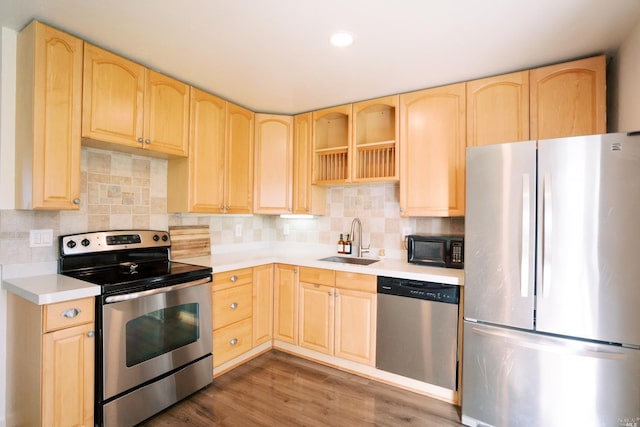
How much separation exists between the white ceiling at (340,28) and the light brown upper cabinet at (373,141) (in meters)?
0.44

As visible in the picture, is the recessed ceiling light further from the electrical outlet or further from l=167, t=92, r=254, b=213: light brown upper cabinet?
the electrical outlet

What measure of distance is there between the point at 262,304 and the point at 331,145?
176 cm

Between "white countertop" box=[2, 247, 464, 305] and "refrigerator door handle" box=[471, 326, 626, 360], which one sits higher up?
"white countertop" box=[2, 247, 464, 305]

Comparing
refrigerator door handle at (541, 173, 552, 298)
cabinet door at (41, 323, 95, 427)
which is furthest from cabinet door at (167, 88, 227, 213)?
refrigerator door handle at (541, 173, 552, 298)

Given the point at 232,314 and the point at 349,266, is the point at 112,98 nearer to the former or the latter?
the point at 232,314

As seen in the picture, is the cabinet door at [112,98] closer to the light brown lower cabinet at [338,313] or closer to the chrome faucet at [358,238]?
the light brown lower cabinet at [338,313]

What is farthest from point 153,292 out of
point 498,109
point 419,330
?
point 498,109

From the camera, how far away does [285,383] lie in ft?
8.08

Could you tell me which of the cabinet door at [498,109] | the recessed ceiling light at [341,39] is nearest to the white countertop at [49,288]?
the recessed ceiling light at [341,39]

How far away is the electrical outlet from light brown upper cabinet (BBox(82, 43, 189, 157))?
651 millimetres

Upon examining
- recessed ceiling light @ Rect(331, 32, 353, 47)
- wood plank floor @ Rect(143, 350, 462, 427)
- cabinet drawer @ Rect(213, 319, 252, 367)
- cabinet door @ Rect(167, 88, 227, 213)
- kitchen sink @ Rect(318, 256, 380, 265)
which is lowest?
wood plank floor @ Rect(143, 350, 462, 427)

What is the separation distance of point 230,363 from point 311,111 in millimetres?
2494

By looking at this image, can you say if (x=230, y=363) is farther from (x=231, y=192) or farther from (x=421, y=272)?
(x=421, y=272)

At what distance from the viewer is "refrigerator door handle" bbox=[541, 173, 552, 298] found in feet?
5.67
